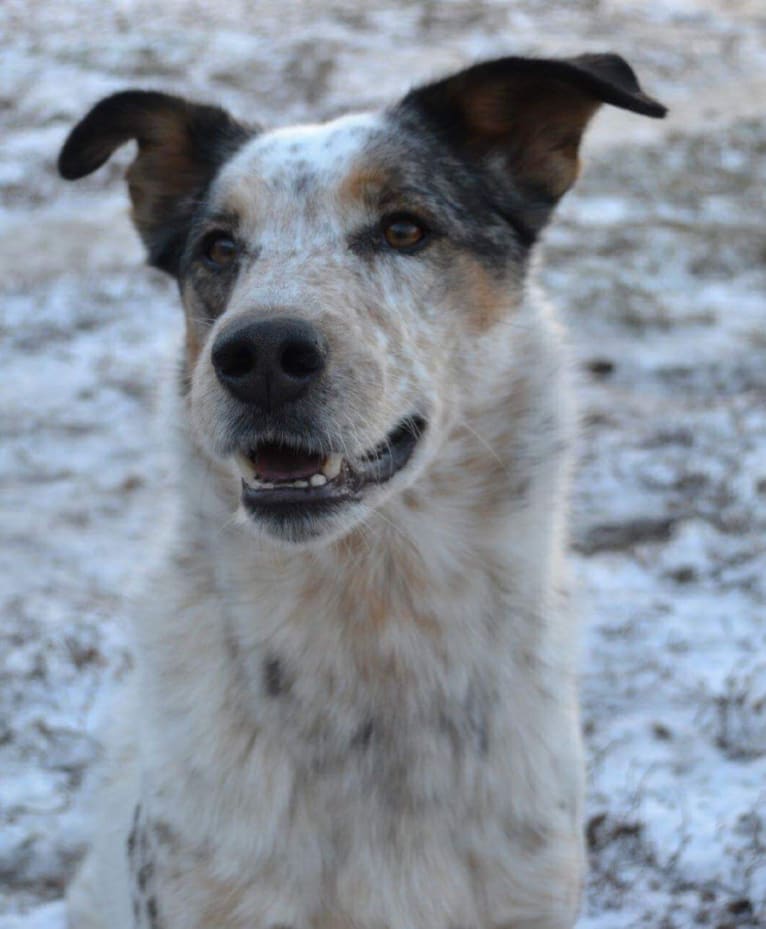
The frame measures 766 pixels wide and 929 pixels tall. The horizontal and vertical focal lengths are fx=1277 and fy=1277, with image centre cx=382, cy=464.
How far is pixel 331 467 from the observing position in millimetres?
2967

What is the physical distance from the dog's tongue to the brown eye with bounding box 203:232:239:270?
2.22 ft

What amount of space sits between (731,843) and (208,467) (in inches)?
86.2

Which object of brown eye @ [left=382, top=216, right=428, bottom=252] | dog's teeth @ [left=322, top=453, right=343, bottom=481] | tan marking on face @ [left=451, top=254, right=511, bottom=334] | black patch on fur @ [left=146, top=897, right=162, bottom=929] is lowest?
black patch on fur @ [left=146, top=897, right=162, bottom=929]

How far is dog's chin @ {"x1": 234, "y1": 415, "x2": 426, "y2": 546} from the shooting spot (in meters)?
2.91

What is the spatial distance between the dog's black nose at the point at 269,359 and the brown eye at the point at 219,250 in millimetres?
665

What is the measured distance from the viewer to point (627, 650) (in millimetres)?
5320

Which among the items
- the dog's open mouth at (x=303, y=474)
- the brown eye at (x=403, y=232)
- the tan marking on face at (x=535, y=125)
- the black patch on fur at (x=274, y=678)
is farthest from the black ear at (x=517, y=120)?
the black patch on fur at (x=274, y=678)

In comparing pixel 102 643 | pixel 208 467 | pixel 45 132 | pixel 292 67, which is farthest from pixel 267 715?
pixel 292 67

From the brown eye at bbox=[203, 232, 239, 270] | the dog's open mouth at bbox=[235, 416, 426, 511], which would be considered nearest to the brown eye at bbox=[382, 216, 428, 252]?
the brown eye at bbox=[203, 232, 239, 270]

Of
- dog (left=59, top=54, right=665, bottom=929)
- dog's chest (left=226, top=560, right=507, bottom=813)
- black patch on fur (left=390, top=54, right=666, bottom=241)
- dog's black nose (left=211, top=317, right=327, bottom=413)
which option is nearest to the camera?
dog's black nose (left=211, top=317, right=327, bottom=413)

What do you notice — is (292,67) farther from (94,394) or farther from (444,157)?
(444,157)

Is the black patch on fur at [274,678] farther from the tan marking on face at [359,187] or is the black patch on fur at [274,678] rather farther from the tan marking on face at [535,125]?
the tan marking on face at [535,125]

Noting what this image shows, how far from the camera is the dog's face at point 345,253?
2.87 metres

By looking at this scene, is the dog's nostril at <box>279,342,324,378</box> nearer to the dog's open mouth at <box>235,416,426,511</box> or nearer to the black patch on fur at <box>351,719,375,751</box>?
the dog's open mouth at <box>235,416,426,511</box>
